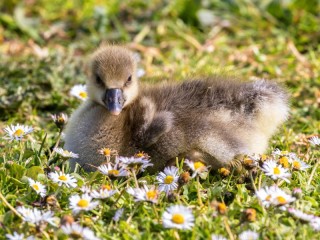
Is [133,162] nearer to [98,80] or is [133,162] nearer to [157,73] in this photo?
[98,80]

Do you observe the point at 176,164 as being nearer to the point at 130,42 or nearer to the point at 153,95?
the point at 153,95

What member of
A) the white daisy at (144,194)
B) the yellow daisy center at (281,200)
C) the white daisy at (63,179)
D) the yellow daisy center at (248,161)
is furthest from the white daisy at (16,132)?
the yellow daisy center at (281,200)

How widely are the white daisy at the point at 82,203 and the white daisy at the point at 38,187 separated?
18cm

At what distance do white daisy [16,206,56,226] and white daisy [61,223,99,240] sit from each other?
12 cm

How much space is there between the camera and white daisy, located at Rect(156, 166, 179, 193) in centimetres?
318

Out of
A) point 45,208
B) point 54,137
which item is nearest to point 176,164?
point 45,208

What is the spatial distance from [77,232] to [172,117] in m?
1.02

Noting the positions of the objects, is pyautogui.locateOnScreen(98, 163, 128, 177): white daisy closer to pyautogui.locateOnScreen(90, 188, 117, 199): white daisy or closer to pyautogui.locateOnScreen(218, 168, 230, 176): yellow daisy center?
pyautogui.locateOnScreen(90, 188, 117, 199): white daisy

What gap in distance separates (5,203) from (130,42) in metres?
3.26

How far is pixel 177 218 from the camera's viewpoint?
277 cm

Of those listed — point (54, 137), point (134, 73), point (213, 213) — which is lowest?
point (54, 137)

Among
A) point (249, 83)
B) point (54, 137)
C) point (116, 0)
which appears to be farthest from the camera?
point (116, 0)

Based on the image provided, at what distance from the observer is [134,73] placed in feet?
12.5

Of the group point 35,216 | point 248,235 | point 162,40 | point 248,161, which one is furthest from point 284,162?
point 162,40
